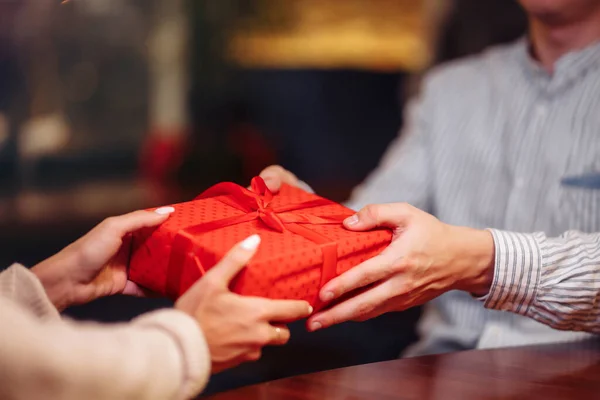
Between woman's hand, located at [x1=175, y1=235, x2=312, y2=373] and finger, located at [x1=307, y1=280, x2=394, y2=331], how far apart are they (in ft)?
0.29

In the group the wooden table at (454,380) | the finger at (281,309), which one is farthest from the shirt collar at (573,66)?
the finger at (281,309)

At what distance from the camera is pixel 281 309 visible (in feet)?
2.09

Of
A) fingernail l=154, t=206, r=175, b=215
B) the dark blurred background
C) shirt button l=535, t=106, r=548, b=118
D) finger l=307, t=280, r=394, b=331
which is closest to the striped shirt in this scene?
shirt button l=535, t=106, r=548, b=118

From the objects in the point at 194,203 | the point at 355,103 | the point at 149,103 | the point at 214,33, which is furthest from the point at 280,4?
the point at 194,203

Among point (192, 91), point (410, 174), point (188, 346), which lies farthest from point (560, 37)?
point (192, 91)

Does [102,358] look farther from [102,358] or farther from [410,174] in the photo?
[410,174]

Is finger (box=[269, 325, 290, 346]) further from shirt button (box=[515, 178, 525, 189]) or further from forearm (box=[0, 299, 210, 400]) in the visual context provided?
shirt button (box=[515, 178, 525, 189])

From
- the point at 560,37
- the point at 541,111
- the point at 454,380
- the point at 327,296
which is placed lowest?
the point at 454,380

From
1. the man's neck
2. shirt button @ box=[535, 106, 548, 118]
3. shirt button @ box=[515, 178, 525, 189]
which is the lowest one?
shirt button @ box=[515, 178, 525, 189]

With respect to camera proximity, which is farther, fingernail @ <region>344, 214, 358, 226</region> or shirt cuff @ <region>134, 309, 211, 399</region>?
fingernail @ <region>344, 214, 358, 226</region>

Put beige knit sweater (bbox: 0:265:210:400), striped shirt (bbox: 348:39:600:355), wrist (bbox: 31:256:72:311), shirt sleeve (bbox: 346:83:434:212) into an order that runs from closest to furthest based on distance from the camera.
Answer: beige knit sweater (bbox: 0:265:210:400) < wrist (bbox: 31:256:72:311) < striped shirt (bbox: 348:39:600:355) < shirt sleeve (bbox: 346:83:434:212)

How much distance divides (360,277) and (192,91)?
3575 mm

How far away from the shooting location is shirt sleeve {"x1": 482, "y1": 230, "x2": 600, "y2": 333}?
2.82 feet

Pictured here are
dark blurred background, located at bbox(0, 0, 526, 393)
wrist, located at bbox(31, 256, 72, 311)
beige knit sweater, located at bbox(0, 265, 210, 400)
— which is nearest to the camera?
beige knit sweater, located at bbox(0, 265, 210, 400)
